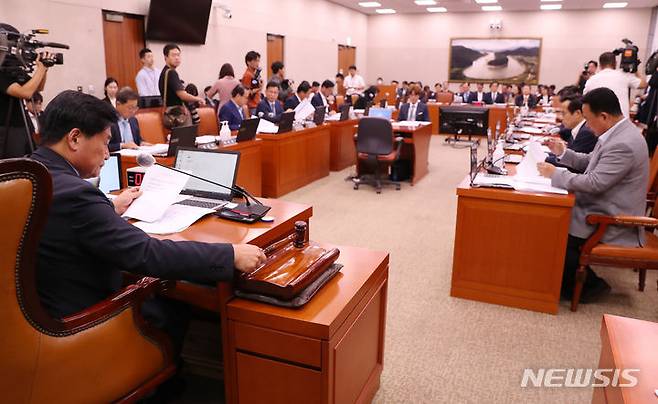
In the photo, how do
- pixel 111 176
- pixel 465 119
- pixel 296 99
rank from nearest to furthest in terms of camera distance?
pixel 111 176 → pixel 296 99 → pixel 465 119

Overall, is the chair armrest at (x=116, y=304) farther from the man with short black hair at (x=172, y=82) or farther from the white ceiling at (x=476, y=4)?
the white ceiling at (x=476, y=4)

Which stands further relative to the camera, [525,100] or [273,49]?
[525,100]

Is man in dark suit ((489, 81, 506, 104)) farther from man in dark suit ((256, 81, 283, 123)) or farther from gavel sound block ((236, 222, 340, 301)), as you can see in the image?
gavel sound block ((236, 222, 340, 301))

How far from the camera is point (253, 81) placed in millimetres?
6449

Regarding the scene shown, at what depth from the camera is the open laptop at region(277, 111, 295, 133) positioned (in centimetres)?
529

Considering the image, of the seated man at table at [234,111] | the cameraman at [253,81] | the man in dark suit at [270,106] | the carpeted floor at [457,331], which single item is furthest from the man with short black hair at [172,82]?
the carpeted floor at [457,331]

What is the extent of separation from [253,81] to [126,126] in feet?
8.92

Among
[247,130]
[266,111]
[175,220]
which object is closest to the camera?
[175,220]

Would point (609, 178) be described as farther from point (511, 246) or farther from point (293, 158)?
point (293, 158)

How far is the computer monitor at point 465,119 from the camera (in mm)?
10055

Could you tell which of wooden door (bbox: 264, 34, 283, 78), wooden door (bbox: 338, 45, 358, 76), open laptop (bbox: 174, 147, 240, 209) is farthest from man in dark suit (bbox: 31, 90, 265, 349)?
wooden door (bbox: 338, 45, 358, 76)

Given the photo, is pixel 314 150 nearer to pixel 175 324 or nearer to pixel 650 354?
pixel 175 324

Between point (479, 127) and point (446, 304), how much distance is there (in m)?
7.95

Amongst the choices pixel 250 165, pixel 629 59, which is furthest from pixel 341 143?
pixel 629 59
